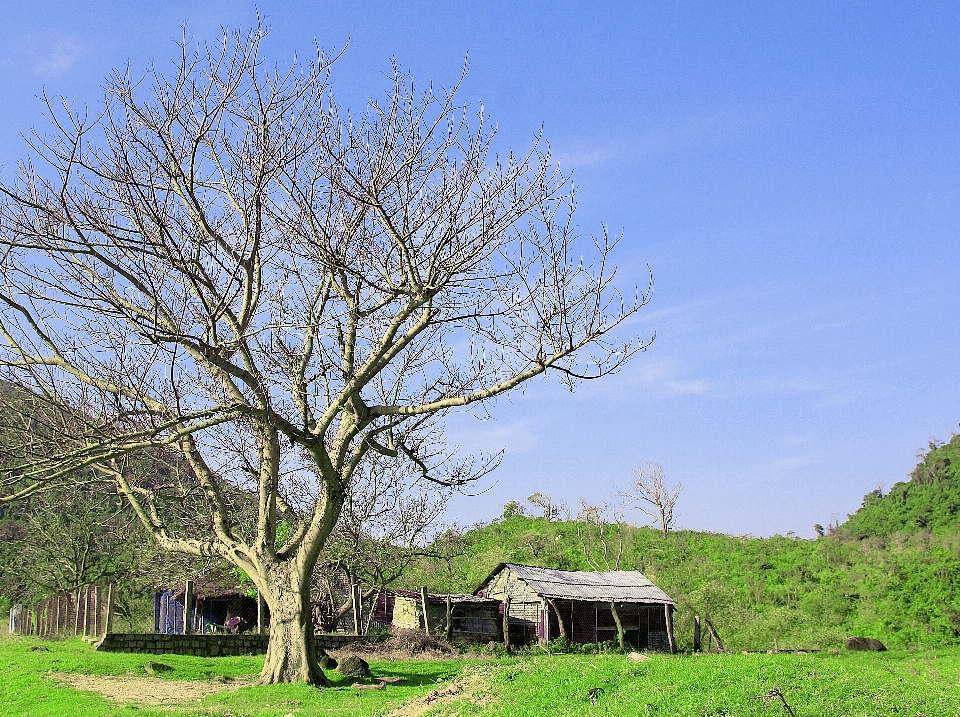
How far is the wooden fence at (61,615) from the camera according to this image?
28.2 metres

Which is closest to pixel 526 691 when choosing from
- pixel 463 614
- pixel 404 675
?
pixel 404 675

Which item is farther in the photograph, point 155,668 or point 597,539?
point 597,539

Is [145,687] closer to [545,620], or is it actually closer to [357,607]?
[357,607]

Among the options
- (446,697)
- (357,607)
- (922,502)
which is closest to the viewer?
(446,697)

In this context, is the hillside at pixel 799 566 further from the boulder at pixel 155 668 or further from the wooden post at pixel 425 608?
the boulder at pixel 155 668

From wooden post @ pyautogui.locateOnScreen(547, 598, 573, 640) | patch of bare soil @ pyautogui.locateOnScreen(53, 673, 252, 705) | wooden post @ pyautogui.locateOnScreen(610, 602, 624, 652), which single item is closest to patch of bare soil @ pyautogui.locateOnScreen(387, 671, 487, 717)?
patch of bare soil @ pyautogui.locateOnScreen(53, 673, 252, 705)

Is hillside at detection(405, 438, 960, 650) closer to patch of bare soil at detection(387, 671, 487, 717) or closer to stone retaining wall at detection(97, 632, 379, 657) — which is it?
stone retaining wall at detection(97, 632, 379, 657)

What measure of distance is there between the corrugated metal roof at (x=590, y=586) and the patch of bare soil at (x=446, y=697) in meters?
16.0

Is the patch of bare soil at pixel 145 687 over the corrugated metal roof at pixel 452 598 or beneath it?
beneath

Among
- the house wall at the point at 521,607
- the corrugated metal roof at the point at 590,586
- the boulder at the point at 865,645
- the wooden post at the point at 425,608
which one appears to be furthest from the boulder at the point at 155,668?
the boulder at the point at 865,645

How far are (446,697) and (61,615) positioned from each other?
27.3 meters

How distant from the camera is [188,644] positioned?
21141 millimetres

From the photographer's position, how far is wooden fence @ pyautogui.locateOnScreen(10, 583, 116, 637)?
28.2 meters

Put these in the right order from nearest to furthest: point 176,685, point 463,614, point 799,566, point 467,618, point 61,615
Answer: point 176,685, point 467,618, point 463,614, point 61,615, point 799,566
